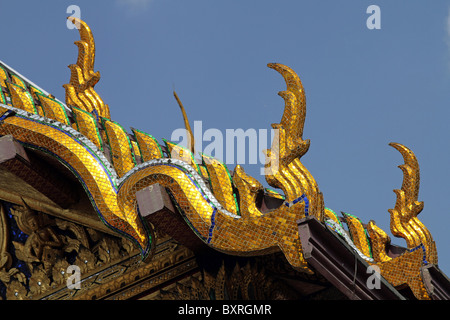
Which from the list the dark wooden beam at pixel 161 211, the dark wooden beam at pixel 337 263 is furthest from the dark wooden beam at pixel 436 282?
the dark wooden beam at pixel 161 211

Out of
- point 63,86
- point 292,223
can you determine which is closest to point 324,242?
point 292,223

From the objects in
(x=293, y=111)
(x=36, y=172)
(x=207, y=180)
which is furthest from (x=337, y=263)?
(x=36, y=172)

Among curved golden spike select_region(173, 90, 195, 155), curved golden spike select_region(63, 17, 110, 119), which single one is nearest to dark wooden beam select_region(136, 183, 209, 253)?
curved golden spike select_region(173, 90, 195, 155)

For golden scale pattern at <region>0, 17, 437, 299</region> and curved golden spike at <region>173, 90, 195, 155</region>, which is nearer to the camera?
golden scale pattern at <region>0, 17, 437, 299</region>

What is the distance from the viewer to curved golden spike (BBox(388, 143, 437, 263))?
7.42 meters

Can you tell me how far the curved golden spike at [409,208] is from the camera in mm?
7418

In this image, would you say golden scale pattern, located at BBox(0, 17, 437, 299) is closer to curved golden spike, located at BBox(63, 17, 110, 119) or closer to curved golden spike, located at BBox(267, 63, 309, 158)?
curved golden spike, located at BBox(267, 63, 309, 158)

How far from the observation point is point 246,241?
244 inches

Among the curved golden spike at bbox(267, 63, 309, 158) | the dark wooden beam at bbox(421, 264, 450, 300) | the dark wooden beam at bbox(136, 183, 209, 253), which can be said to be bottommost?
the dark wooden beam at bbox(421, 264, 450, 300)

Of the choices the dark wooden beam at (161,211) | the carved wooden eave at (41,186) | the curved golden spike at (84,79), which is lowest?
the dark wooden beam at (161,211)

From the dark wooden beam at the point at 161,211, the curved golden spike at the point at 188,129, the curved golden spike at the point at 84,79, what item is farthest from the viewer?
the curved golden spike at the point at 84,79

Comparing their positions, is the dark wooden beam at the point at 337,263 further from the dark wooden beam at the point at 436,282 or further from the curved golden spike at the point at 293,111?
the dark wooden beam at the point at 436,282
